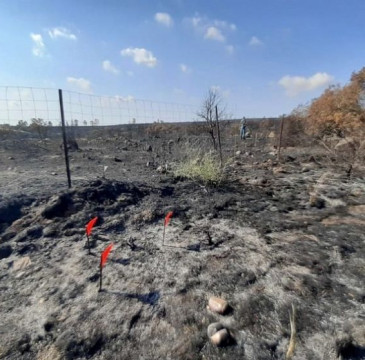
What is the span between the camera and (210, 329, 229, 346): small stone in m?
1.80

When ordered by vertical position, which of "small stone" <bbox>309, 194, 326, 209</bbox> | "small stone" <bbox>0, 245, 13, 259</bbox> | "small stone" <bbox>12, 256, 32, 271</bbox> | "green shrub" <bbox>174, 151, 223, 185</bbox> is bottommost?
"small stone" <bbox>12, 256, 32, 271</bbox>

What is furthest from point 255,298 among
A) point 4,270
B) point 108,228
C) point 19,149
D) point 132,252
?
point 19,149

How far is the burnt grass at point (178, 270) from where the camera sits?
185cm

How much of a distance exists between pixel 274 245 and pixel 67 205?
8.94ft

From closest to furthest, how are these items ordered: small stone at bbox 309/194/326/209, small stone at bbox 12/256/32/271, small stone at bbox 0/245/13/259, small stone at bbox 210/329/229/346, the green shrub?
small stone at bbox 210/329/229/346
small stone at bbox 12/256/32/271
small stone at bbox 0/245/13/259
small stone at bbox 309/194/326/209
the green shrub

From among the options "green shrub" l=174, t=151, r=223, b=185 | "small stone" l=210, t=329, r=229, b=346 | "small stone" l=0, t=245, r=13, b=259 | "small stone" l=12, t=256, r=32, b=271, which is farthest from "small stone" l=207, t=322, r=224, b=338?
"green shrub" l=174, t=151, r=223, b=185

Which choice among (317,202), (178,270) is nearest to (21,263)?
(178,270)

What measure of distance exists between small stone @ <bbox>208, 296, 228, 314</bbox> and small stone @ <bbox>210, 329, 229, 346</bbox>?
201mm

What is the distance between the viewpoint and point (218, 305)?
6.87 feet

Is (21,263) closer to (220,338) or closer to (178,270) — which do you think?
(178,270)

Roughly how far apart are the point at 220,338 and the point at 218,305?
11.5 inches

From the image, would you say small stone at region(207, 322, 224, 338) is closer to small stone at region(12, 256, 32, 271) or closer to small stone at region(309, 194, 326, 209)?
small stone at region(12, 256, 32, 271)

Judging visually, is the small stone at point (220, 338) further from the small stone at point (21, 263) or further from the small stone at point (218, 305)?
the small stone at point (21, 263)

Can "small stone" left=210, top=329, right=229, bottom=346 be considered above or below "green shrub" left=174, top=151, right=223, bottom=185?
below
